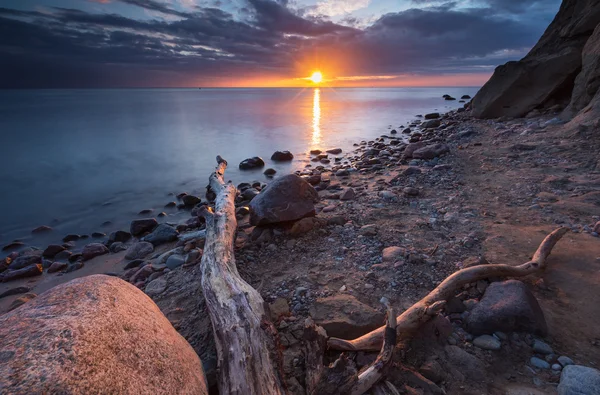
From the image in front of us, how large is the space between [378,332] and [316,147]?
14.4 m

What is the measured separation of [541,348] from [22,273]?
7.62 metres

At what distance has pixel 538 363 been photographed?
242 centimetres

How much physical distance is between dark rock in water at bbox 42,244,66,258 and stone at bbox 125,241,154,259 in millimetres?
1589

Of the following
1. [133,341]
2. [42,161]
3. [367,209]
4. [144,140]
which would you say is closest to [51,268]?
[133,341]

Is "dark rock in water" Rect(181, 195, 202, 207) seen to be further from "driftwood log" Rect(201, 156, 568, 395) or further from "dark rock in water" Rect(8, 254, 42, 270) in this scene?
"driftwood log" Rect(201, 156, 568, 395)

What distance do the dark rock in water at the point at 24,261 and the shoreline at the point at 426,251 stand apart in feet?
3.76

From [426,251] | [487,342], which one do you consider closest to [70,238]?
[426,251]

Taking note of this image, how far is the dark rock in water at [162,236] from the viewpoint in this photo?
623 cm

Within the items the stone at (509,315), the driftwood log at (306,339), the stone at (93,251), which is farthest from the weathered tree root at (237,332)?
the stone at (93,251)

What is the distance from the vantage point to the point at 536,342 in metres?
2.57

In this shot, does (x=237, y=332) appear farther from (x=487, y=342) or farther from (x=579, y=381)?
(x=579, y=381)

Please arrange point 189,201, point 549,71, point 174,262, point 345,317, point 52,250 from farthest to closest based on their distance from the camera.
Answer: point 549,71
point 189,201
point 52,250
point 174,262
point 345,317

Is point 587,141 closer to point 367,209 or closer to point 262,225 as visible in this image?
point 367,209

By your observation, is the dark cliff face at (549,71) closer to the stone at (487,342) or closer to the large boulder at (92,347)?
the stone at (487,342)
